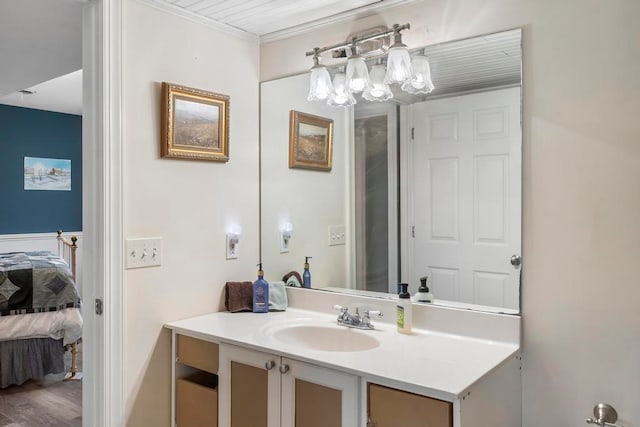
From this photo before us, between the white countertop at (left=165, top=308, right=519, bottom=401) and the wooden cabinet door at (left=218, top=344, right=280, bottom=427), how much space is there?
46 millimetres

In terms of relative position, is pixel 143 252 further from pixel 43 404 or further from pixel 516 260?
pixel 43 404

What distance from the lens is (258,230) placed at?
2.54 metres

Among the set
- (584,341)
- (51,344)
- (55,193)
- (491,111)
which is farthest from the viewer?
(55,193)

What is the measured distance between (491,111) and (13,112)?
18.0ft

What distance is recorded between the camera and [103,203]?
1885 millimetres

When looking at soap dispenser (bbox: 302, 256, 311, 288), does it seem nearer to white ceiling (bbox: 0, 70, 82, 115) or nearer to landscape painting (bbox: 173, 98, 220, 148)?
landscape painting (bbox: 173, 98, 220, 148)

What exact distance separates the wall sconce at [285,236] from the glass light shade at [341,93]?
2.18ft

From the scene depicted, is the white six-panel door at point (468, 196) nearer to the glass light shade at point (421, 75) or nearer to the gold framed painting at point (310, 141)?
the glass light shade at point (421, 75)

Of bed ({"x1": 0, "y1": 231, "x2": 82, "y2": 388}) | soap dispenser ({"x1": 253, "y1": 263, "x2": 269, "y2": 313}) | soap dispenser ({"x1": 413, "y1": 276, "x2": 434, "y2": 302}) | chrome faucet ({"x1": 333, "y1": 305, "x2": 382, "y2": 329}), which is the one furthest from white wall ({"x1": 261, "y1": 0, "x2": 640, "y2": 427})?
bed ({"x1": 0, "y1": 231, "x2": 82, "y2": 388})

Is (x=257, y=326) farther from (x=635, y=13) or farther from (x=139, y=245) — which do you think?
(x=635, y=13)

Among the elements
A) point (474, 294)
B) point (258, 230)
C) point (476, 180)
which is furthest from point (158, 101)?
point (474, 294)

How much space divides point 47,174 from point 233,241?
14.5 ft

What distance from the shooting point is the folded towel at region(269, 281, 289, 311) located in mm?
2365

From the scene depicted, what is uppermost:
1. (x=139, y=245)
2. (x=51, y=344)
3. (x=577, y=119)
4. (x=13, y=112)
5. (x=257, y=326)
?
(x=13, y=112)
